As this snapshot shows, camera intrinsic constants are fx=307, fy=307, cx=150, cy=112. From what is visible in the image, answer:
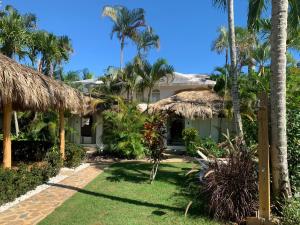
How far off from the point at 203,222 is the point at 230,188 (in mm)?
915

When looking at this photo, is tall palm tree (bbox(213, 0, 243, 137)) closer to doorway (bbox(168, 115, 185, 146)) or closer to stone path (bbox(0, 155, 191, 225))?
stone path (bbox(0, 155, 191, 225))

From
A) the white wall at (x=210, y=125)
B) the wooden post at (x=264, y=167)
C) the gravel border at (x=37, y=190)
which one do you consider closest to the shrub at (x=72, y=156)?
the gravel border at (x=37, y=190)

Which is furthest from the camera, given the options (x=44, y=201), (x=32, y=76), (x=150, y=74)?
(x=150, y=74)

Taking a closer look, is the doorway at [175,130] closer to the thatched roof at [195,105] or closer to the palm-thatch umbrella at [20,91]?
the thatched roof at [195,105]

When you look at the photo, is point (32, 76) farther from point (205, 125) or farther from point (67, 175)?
point (205, 125)

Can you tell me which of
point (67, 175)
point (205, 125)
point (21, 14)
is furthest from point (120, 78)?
point (67, 175)

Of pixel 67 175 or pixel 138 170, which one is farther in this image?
pixel 138 170

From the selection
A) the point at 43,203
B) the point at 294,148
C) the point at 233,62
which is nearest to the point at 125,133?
the point at 233,62

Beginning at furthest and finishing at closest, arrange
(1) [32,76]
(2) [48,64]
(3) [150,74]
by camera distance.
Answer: (2) [48,64], (3) [150,74], (1) [32,76]

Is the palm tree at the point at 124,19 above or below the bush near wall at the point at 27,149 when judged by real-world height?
above

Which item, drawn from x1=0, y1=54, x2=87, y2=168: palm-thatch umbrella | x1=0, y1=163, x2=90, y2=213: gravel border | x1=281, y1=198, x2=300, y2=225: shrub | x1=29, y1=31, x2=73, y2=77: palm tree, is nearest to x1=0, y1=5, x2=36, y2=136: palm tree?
x1=29, y1=31, x2=73, y2=77: palm tree

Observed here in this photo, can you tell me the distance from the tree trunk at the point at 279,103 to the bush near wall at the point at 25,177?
6106mm

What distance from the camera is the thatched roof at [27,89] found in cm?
741

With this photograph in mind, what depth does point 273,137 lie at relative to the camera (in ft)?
20.2
